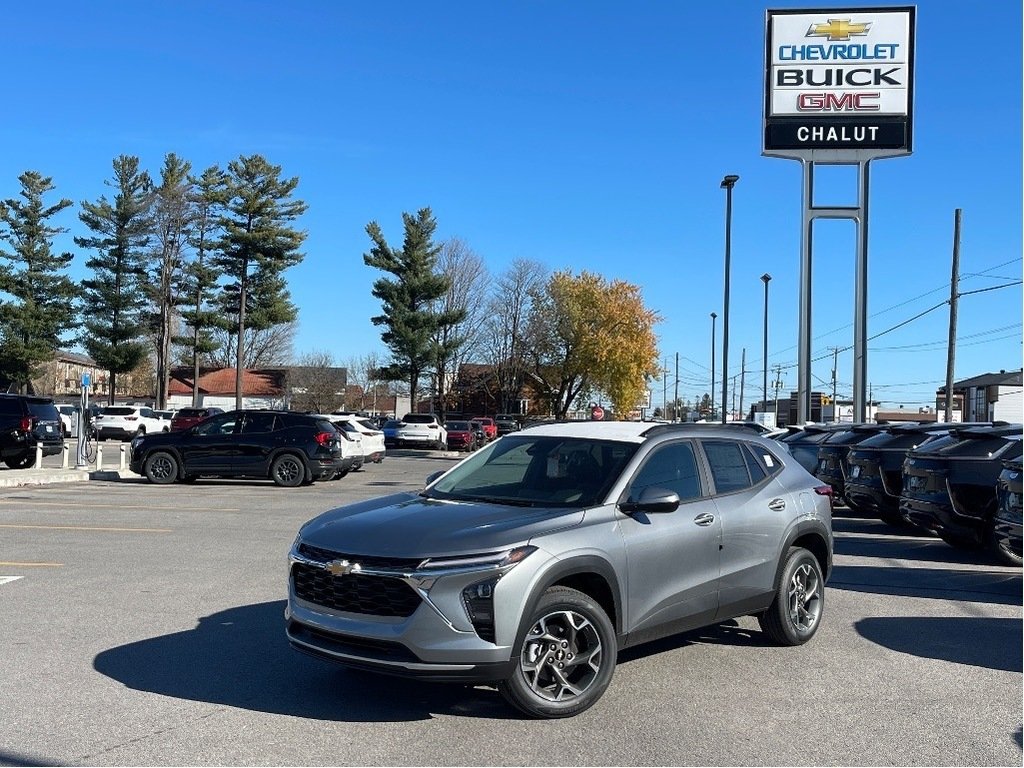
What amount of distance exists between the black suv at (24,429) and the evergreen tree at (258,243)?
3055cm

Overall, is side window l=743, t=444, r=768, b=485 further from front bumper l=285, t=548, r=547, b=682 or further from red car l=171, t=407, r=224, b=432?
red car l=171, t=407, r=224, b=432

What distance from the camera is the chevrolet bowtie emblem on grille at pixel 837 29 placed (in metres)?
30.8

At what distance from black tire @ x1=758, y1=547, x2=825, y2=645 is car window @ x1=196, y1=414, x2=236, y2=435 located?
16.3 metres

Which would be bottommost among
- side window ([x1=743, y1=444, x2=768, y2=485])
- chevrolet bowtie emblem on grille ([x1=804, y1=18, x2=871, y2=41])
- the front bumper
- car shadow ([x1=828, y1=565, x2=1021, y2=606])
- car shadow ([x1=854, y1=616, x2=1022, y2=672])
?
car shadow ([x1=828, y1=565, x2=1021, y2=606])

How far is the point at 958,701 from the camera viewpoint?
6074 millimetres

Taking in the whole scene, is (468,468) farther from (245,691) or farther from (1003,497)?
(1003,497)

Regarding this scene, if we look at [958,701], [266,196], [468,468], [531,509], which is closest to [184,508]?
[468,468]

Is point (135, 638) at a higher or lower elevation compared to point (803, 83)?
lower

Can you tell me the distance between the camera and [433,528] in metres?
5.56

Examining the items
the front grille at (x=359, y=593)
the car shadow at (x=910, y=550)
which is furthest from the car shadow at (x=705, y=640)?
the car shadow at (x=910, y=550)

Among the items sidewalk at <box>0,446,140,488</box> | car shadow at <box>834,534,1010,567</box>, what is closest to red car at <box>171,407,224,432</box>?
sidewalk at <box>0,446,140,488</box>

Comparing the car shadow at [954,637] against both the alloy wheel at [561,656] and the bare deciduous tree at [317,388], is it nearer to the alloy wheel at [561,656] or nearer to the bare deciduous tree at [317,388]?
the alloy wheel at [561,656]

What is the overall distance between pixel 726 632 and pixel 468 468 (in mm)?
2454

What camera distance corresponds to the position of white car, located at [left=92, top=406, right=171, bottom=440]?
1822 inches
